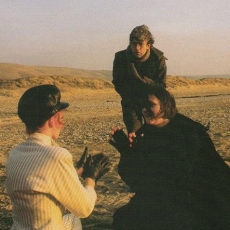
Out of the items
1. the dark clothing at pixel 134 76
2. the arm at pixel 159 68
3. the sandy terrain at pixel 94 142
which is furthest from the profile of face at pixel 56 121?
the arm at pixel 159 68

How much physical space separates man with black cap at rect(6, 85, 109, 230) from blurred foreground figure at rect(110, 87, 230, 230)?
1.26 m

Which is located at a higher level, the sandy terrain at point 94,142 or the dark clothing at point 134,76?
the dark clothing at point 134,76

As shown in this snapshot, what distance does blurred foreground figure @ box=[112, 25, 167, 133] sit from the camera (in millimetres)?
5453

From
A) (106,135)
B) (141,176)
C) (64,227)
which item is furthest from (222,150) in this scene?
(64,227)

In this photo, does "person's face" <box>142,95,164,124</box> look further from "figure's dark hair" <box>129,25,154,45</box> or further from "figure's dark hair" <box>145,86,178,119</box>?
"figure's dark hair" <box>129,25,154,45</box>

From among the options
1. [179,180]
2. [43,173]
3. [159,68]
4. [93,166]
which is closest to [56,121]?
[43,173]

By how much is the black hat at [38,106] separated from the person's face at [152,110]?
142 cm

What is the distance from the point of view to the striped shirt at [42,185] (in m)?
2.96

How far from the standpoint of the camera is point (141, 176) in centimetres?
456

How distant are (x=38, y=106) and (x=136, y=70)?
8.76 feet

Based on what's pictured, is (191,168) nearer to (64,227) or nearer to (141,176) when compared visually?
(141,176)

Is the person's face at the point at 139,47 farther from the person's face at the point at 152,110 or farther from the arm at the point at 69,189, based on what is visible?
the arm at the point at 69,189

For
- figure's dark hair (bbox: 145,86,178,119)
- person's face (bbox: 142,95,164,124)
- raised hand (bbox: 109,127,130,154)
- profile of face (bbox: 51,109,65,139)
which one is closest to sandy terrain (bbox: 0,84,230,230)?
raised hand (bbox: 109,127,130,154)

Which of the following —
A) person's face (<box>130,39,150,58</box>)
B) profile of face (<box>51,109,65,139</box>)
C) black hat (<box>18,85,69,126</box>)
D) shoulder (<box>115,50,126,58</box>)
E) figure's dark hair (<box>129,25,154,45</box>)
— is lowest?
profile of face (<box>51,109,65,139</box>)
